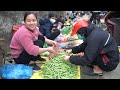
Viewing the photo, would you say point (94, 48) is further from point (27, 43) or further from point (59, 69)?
point (27, 43)

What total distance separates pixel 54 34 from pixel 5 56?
5.82 feet

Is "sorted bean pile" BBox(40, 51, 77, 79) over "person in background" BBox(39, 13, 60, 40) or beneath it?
beneath

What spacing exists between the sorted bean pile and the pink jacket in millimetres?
350

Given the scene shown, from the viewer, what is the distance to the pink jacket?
500 centimetres

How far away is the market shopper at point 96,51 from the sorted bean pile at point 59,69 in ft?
0.48

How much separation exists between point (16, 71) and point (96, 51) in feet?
4.69

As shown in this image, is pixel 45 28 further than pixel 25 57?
Yes

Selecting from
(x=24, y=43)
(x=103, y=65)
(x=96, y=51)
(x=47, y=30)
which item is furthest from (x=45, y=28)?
(x=96, y=51)

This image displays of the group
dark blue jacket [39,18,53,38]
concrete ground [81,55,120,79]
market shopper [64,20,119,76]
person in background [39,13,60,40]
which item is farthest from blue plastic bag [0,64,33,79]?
dark blue jacket [39,18,53,38]

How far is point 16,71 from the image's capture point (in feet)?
16.5

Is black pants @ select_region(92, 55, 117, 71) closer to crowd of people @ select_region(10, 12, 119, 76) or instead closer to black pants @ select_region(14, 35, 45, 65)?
crowd of people @ select_region(10, 12, 119, 76)

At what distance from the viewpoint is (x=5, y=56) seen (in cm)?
591
